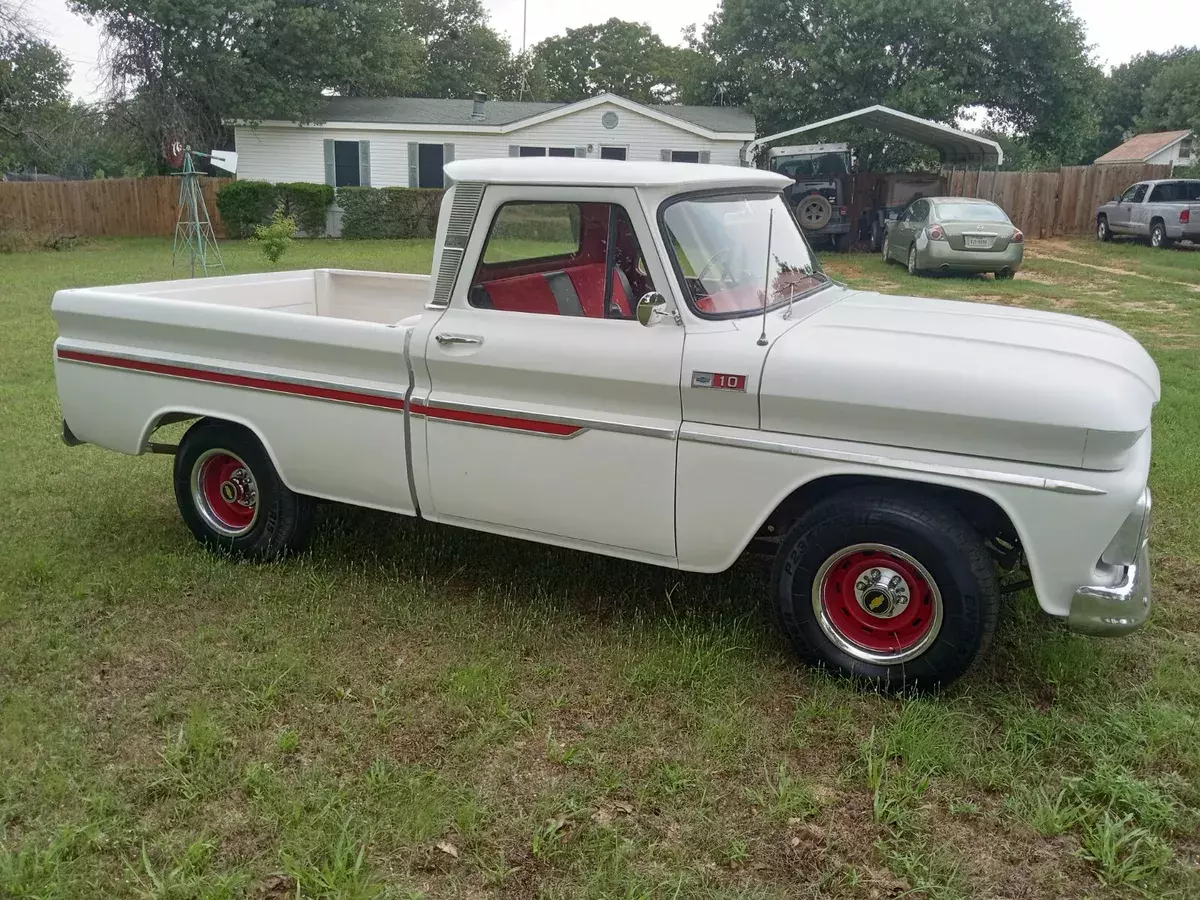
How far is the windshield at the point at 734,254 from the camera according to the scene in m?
3.99

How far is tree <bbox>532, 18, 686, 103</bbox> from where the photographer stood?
59.4 m

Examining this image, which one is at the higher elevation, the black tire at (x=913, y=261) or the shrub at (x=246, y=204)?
the shrub at (x=246, y=204)

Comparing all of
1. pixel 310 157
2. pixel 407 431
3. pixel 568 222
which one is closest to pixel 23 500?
pixel 407 431

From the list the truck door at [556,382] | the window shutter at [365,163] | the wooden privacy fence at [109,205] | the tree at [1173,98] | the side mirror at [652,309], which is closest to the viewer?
the side mirror at [652,309]

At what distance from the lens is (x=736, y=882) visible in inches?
116

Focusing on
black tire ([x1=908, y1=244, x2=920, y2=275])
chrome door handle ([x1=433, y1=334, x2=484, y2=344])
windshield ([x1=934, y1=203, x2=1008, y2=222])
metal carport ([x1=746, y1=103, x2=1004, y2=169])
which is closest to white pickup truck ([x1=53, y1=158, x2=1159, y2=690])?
chrome door handle ([x1=433, y1=334, x2=484, y2=344])

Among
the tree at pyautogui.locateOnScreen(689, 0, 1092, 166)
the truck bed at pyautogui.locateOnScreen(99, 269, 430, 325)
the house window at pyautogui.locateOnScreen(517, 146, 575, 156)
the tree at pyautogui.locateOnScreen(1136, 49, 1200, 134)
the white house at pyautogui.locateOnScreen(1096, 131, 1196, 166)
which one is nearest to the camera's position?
the truck bed at pyautogui.locateOnScreen(99, 269, 430, 325)

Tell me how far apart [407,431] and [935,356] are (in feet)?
7.19

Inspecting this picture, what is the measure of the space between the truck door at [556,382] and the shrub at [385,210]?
23370mm

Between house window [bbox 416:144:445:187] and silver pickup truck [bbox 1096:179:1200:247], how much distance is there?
1744 cm

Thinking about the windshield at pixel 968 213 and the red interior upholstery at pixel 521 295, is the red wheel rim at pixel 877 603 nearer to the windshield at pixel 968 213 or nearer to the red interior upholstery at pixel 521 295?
the red interior upholstery at pixel 521 295

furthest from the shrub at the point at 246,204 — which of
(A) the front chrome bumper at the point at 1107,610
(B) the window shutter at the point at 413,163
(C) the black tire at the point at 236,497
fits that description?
(A) the front chrome bumper at the point at 1107,610

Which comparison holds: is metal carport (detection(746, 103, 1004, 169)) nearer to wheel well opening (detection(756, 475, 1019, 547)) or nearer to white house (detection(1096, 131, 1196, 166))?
wheel well opening (detection(756, 475, 1019, 547))

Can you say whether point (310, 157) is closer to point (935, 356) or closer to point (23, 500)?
point (23, 500)
